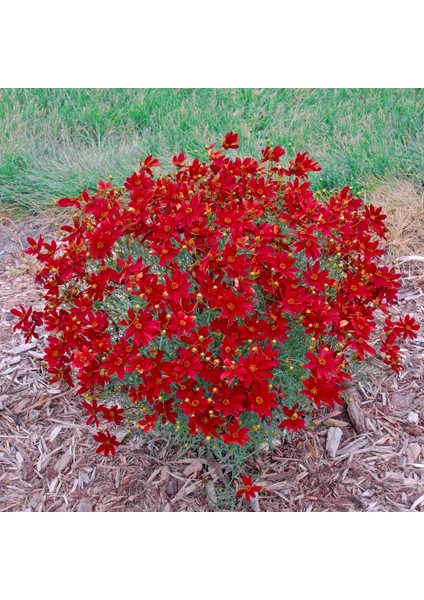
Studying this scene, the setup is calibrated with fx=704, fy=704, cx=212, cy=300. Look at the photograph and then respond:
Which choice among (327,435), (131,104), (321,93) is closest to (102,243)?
(327,435)

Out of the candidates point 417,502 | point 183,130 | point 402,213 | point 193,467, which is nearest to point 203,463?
point 193,467

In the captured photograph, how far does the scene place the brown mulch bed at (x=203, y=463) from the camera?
274 centimetres

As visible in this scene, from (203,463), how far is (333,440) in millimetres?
548

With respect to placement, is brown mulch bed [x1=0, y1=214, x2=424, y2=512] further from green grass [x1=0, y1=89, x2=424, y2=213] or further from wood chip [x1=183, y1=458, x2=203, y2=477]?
green grass [x1=0, y1=89, x2=424, y2=213]

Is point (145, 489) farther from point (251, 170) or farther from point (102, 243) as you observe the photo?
point (251, 170)

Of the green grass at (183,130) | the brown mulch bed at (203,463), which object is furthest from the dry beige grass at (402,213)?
the brown mulch bed at (203,463)

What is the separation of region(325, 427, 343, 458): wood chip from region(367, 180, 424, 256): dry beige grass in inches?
53.0

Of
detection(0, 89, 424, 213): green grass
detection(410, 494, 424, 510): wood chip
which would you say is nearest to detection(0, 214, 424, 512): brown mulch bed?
detection(410, 494, 424, 510): wood chip

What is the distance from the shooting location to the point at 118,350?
2.14m

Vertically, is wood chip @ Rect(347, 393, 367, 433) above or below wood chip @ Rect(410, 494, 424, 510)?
above

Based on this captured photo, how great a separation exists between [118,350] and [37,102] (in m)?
3.42

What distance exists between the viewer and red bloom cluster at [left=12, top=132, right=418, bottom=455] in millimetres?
2107

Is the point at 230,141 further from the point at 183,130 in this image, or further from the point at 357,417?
the point at 183,130

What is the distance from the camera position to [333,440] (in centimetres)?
290
